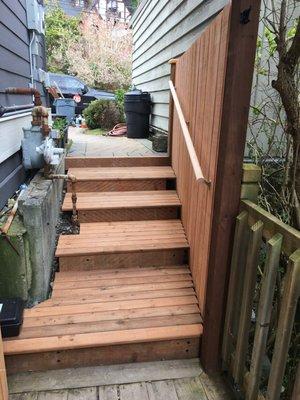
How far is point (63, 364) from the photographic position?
190 centimetres

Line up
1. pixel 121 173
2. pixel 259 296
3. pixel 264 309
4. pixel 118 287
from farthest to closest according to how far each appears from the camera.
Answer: pixel 121 173
pixel 118 287
pixel 259 296
pixel 264 309

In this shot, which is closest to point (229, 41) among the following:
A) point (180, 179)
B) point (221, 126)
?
point (221, 126)

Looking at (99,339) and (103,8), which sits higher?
(103,8)

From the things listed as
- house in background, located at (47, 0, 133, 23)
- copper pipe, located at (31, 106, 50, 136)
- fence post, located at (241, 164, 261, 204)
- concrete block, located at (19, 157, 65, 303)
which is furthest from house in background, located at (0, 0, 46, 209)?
house in background, located at (47, 0, 133, 23)

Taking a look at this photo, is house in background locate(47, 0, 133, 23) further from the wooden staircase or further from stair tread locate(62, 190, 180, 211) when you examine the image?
the wooden staircase

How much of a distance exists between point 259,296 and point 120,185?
2002mm

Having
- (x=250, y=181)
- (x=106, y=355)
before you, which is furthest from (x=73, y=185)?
(x=250, y=181)

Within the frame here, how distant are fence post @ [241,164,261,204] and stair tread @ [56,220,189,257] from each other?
3.30 ft

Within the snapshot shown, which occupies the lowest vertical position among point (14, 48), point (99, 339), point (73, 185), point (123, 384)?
point (123, 384)

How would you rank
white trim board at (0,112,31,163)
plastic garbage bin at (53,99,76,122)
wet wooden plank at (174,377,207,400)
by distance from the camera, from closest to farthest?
wet wooden plank at (174,377,207,400) < white trim board at (0,112,31,163) < plastic garbage bin at (53,99,76,122)

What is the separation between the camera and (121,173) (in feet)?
11.1

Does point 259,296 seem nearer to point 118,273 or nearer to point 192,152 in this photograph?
point 192,152

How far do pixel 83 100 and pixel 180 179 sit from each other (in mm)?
9144

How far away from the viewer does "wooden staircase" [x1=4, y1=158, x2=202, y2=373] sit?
1.90m
